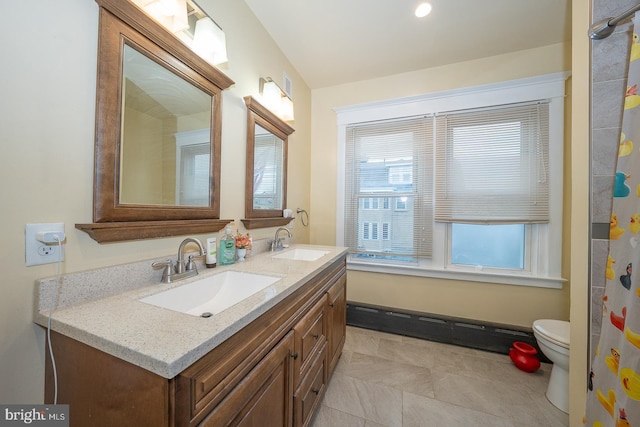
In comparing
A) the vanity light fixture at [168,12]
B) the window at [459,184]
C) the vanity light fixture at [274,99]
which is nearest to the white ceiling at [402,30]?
the window at [459,184]

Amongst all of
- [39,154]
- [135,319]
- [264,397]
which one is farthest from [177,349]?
[39,154]

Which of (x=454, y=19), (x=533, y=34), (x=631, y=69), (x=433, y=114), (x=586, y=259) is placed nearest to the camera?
(x=631, y=69)

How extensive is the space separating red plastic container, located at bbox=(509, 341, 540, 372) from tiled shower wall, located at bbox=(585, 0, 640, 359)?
82cm

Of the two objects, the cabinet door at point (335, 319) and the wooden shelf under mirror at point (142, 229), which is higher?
the wooden shelf under mirror at point (142, 229)

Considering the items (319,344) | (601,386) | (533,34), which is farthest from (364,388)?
(533,34)

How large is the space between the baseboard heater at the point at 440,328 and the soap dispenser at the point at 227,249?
1.56m

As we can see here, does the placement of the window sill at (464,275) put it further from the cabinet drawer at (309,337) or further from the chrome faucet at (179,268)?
the chrome faucet at (179,268)

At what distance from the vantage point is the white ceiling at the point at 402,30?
1614mm

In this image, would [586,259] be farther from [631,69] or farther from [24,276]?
[24,276]

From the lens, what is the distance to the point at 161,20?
100 cm

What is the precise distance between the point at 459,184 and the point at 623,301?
1430 millimetres

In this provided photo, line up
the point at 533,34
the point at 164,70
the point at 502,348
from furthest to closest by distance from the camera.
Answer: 1. the point at 502,348
2. the point at 533,34
3. the point at 164,70

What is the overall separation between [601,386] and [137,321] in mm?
1766

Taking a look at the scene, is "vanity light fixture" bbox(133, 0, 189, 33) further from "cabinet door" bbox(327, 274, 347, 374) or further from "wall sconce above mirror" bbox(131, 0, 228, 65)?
"cabinet door" bbox(327, 274, 347, 374)
